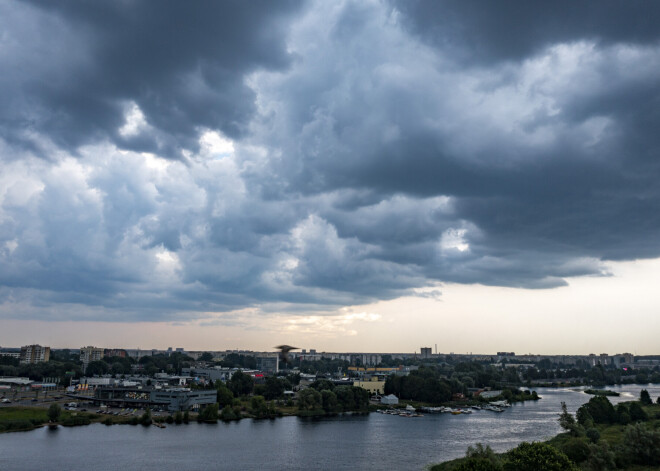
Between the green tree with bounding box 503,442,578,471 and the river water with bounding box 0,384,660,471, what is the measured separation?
11.0m

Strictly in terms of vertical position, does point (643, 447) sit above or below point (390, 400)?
above

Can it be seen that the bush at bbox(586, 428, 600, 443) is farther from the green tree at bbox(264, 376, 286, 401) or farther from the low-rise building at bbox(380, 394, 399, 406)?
the green tree at bbox(264, 376, 286, 401)

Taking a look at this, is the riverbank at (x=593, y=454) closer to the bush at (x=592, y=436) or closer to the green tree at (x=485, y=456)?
the green tree at (x=485, y=456)

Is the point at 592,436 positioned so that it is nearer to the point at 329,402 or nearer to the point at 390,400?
the point at 329,402

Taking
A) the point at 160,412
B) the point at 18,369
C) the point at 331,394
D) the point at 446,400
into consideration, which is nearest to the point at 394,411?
the point at 331,394

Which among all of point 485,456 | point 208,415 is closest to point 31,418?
point 208,415

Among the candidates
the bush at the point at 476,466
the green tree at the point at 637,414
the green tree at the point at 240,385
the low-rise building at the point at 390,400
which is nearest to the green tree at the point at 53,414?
the green tree at the point at 240,385

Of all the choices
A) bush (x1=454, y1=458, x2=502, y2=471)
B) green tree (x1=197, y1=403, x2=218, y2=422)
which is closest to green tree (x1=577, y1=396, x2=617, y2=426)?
bush (x1=454, y1=458, x2=502, y2=471)

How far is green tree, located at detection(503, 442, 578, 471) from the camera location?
24542mm

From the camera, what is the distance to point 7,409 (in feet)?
193

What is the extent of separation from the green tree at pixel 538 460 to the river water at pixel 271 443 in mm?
11015

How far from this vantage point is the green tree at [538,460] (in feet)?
80.5

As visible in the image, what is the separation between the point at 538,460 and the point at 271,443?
2656 centimetres

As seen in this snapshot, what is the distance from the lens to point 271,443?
45.1m
